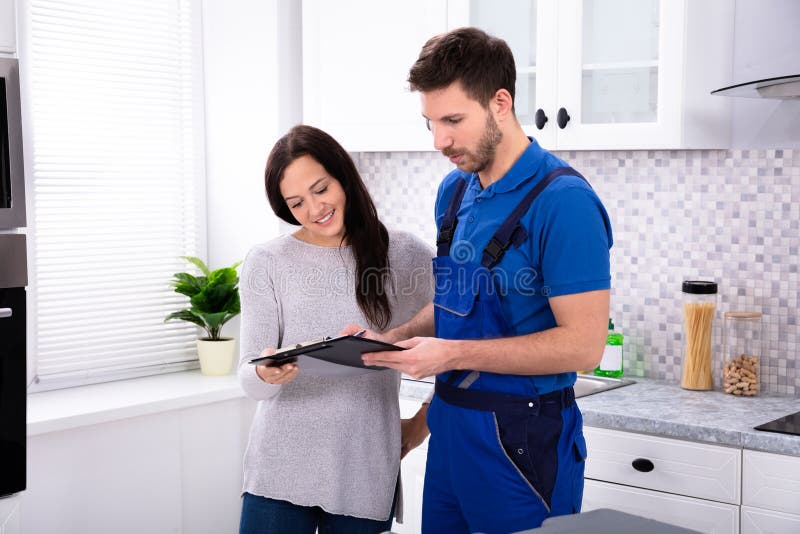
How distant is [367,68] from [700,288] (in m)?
1.28

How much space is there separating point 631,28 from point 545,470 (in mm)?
1397

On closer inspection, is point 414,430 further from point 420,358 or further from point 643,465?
point 643,465

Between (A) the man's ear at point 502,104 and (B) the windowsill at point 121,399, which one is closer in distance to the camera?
(A) the man's ear at point 502,104

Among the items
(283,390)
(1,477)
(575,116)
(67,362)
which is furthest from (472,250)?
(67,362)

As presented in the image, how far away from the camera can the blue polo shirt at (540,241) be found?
5.58 ft

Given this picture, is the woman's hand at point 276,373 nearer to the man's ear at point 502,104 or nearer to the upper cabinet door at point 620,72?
the man's ear at point 502,104

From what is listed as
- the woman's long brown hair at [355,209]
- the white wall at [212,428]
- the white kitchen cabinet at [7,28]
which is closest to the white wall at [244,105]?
the white wall at [212,428]

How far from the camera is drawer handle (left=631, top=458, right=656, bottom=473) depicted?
2.41m

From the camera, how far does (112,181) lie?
3279 millimetres

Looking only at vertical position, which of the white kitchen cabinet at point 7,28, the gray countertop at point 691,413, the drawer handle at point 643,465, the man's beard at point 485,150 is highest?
the white kitchen cabinet at point 7,28

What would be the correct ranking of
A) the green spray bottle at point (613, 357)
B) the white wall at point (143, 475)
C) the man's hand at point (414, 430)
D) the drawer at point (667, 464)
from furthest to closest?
1. the green spray bottle at point (613, 357)
2. the white wall at point (143, 475)
3. the drawer at point (667, 464)
4. the man's hand at point (414, 430)

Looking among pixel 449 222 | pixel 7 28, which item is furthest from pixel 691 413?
pixel 7 28

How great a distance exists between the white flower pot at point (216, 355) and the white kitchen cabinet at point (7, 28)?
133cm

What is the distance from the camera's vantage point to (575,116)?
8.90 ft
